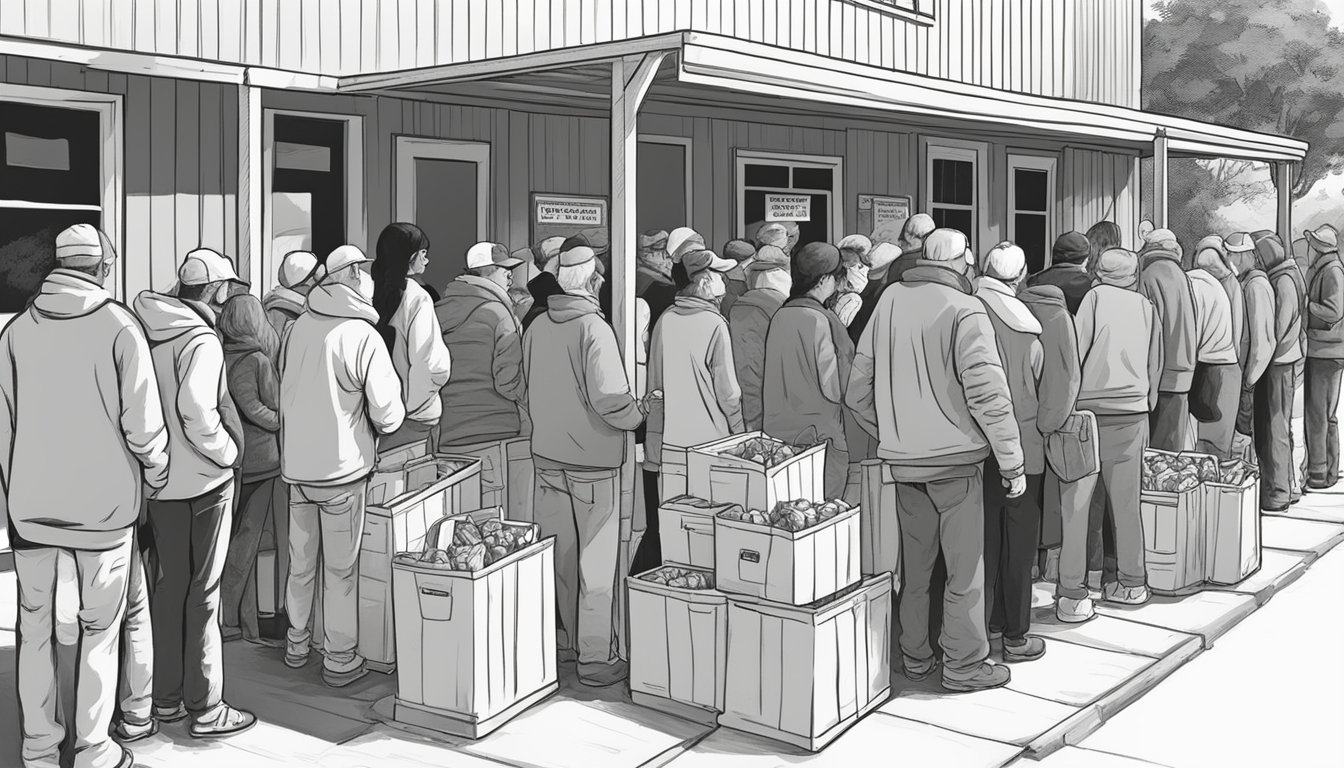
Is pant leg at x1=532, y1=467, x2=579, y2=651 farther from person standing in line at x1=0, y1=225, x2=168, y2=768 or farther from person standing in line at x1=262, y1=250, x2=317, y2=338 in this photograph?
person standing in line at x1=0, y1=225, x2=168, y2=768

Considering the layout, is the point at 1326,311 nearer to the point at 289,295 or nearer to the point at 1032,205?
the point at 1032,205

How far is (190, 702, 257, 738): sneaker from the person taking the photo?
5.27 m

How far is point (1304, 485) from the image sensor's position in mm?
10992

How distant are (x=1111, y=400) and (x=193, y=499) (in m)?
4.67

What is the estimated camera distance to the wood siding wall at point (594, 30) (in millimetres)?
8078

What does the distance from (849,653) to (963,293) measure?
162cm

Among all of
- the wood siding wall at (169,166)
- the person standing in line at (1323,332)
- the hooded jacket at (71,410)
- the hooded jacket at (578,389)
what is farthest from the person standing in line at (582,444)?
the person standing in line at (1323,332)

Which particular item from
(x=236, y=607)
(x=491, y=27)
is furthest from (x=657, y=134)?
(x=236, y=607)

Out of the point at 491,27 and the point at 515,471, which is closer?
the point at 515,471

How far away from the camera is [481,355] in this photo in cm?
636

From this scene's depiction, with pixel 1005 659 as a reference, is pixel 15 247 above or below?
above

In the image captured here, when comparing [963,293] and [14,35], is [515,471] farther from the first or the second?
[14,35]

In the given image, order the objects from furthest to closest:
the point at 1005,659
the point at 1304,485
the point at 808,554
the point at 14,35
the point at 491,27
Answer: the point at 1304,485, the point at 491,27, the point at 14,35, the point at 1005,659, the point at 808,554

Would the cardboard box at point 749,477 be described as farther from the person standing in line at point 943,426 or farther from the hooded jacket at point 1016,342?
the hooded jacket at point 1016,342
